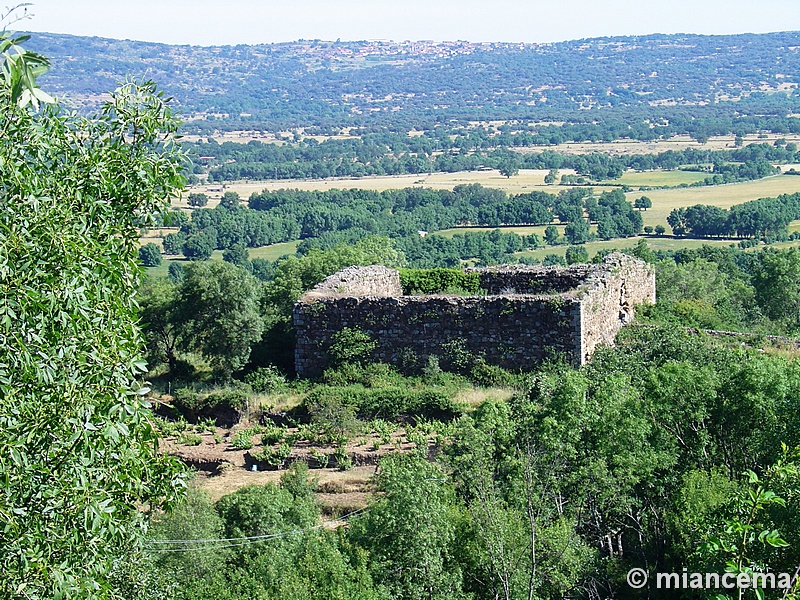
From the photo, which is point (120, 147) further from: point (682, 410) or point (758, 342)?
point (758, 342)

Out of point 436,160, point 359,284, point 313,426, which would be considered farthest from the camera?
point 436,160

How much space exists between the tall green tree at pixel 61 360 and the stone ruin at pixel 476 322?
11.6 m

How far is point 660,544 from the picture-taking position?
13.6 m

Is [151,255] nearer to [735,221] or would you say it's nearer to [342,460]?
[735,221]

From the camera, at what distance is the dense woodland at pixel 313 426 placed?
6715mm

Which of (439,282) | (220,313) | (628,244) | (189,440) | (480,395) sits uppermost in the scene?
(439,282)

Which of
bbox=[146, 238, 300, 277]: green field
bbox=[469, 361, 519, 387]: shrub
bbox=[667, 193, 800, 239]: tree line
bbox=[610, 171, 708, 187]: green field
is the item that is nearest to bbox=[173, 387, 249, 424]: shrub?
bbox=[469, 361, 519, 387]: shrub

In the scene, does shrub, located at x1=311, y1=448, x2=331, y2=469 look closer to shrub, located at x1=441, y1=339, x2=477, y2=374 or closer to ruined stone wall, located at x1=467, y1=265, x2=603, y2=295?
shrub, located at x1=441, y1=339, x2=477, y2=374

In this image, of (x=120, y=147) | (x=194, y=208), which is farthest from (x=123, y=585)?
(x=194, y=208)

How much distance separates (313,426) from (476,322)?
3455 mm

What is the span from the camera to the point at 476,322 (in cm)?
1875

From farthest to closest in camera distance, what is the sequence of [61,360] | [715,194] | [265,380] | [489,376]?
[715,194], [265,380], [489,376], [61,360]

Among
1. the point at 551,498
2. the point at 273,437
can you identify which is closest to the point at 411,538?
the point at 551,498

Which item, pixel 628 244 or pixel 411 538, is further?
pixel 628 244
